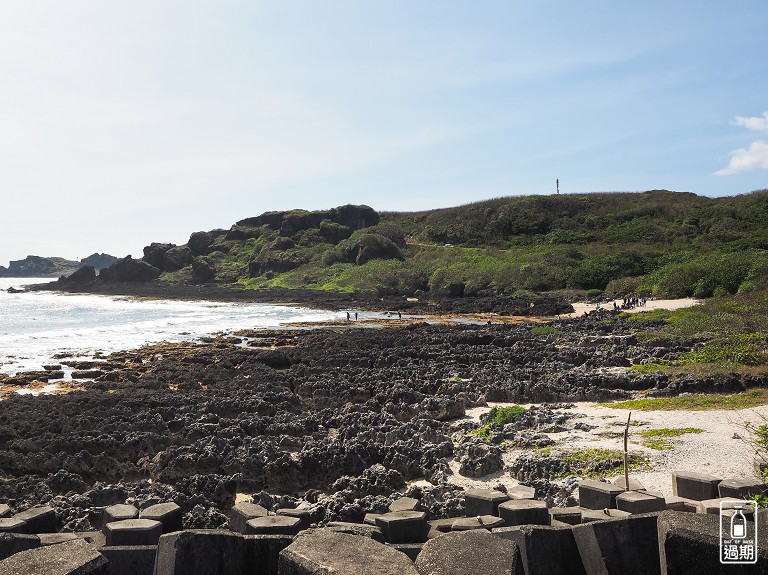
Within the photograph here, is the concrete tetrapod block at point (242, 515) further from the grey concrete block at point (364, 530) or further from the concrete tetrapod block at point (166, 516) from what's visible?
the grey concrete block at point (364, 530)

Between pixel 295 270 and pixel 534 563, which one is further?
pixel 295 270

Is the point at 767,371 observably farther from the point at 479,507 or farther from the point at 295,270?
the point at 295,270

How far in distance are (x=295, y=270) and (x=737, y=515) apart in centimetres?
8770

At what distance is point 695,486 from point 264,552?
16.1 feet

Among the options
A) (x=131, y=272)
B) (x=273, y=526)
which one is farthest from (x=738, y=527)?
(x=131, y=272)

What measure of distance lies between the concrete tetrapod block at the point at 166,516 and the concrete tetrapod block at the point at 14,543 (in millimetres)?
886

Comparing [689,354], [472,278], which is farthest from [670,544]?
[472,278]

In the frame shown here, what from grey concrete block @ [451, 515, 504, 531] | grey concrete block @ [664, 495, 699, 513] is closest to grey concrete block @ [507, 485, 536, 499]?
grey concrete block @ [451, 515, 504, 531]

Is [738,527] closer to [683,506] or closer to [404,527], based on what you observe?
[683,506]

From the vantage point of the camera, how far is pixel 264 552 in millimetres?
4910

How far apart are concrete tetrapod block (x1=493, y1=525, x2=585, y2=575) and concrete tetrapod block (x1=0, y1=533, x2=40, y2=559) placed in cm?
397

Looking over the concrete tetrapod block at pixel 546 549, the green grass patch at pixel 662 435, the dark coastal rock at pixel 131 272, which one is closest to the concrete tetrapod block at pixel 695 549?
the concrete tetrapod block at pixel 546 549

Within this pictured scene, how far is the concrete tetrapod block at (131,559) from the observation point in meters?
4.89

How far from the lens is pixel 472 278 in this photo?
61750 mm
